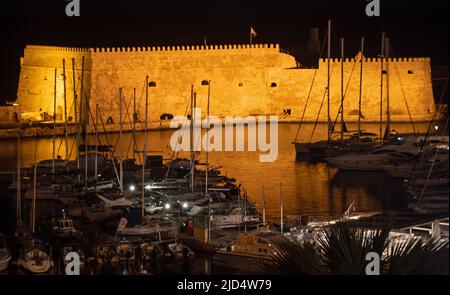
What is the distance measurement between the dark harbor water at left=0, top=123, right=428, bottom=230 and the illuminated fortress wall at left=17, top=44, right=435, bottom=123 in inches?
128

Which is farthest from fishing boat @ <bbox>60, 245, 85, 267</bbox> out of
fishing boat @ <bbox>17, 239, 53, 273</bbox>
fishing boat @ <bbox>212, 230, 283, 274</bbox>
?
fishing boat @ <bbox>212, 230, 283, 274</bbox>

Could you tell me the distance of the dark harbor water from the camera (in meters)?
12.5

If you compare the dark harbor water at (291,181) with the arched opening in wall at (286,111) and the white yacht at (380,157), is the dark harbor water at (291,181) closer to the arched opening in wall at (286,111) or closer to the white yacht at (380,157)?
the white yacht at (380,157)

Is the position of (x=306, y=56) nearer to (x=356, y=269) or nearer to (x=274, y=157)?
(x=274, y=157)

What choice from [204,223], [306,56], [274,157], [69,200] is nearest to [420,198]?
[204,223]

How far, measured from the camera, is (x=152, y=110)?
82.1ft

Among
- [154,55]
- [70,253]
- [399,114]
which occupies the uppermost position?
[154,55]

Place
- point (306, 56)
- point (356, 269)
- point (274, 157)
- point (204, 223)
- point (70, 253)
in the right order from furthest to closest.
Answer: point (306, 56) < point (274, 157) < point (204, 223) < point (70, 253) < point (356, 269)

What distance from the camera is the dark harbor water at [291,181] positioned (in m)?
12.5

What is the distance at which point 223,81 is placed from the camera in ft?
83.6

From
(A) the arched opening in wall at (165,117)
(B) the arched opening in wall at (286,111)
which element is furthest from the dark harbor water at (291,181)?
(B) the arched opening in wall at (286,111)

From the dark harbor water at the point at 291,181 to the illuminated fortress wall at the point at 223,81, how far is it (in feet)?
10.7

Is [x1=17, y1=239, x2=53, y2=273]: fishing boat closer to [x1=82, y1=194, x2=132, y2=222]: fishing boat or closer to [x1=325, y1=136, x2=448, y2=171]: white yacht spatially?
[x1=82, y1=194, x2=132, y2=222]: fishing boat

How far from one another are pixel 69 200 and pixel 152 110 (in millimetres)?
12496
